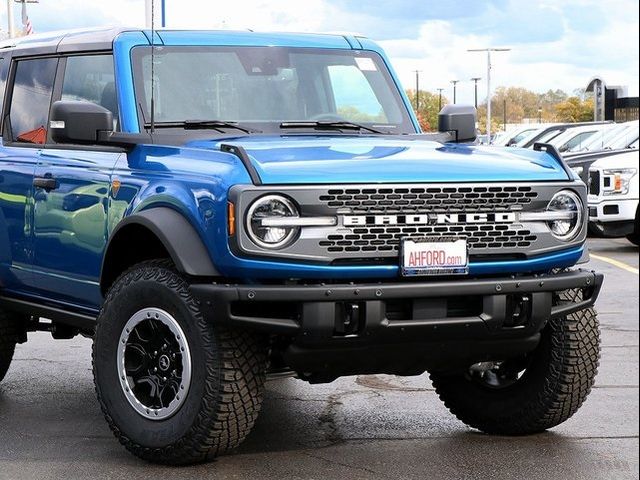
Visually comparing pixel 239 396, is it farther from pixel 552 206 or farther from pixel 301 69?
pixel 301 69

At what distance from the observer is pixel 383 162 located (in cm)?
572

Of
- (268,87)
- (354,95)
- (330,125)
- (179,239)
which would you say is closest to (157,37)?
(268,87)

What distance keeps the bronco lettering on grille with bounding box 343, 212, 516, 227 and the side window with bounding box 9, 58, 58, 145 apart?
8.08 feet

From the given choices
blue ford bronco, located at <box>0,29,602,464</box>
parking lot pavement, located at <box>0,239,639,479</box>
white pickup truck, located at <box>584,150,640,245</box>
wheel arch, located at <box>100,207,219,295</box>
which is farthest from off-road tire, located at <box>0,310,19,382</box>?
white pickup truck, located at <box>584,150,640,245</box>

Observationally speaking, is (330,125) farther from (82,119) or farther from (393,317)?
(393,317)

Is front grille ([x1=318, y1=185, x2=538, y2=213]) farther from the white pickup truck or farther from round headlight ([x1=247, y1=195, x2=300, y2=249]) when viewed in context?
the white pickup truck

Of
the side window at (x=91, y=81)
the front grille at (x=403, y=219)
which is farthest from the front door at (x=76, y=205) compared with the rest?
the front grille at (x=403, y=219)

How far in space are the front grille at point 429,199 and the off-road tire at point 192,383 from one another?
0.69 meters

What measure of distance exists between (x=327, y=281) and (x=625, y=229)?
12496 mm

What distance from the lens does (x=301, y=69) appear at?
23.9 ft

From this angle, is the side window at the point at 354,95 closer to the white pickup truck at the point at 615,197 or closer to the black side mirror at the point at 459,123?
the black side mirror at the point at 459,123

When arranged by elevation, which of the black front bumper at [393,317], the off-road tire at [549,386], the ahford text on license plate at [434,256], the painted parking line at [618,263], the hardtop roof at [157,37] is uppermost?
the hardtop roof at [157,37]

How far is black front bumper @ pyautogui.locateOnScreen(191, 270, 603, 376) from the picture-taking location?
5414mm

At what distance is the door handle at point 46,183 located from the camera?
6.89m
